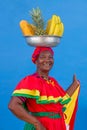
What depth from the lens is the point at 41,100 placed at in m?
3.21

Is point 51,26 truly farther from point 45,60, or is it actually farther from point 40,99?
point 40,99

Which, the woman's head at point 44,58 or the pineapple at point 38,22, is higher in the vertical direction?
the pineapple at point 38,22

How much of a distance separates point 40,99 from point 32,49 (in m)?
1.28

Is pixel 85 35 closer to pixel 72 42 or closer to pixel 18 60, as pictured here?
pixel 72 42

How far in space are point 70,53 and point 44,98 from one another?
135 cm

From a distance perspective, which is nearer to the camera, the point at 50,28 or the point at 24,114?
the point at 24,114

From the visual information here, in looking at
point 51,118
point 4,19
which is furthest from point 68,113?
point 4,19

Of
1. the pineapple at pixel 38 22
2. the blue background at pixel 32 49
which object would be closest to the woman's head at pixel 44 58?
the pineapple at pixel 38 22

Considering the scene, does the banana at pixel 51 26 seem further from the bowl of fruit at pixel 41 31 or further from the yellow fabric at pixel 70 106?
the yellow fabric at pixel 70 106

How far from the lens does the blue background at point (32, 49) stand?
4.39 meters

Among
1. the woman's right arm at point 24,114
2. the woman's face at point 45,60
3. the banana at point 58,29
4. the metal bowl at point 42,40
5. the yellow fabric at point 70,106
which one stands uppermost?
the banana at point 58,29

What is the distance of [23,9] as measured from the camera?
14.5ft

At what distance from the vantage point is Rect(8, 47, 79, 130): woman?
3.11 meters

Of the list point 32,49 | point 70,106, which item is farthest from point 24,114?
point 32,49
